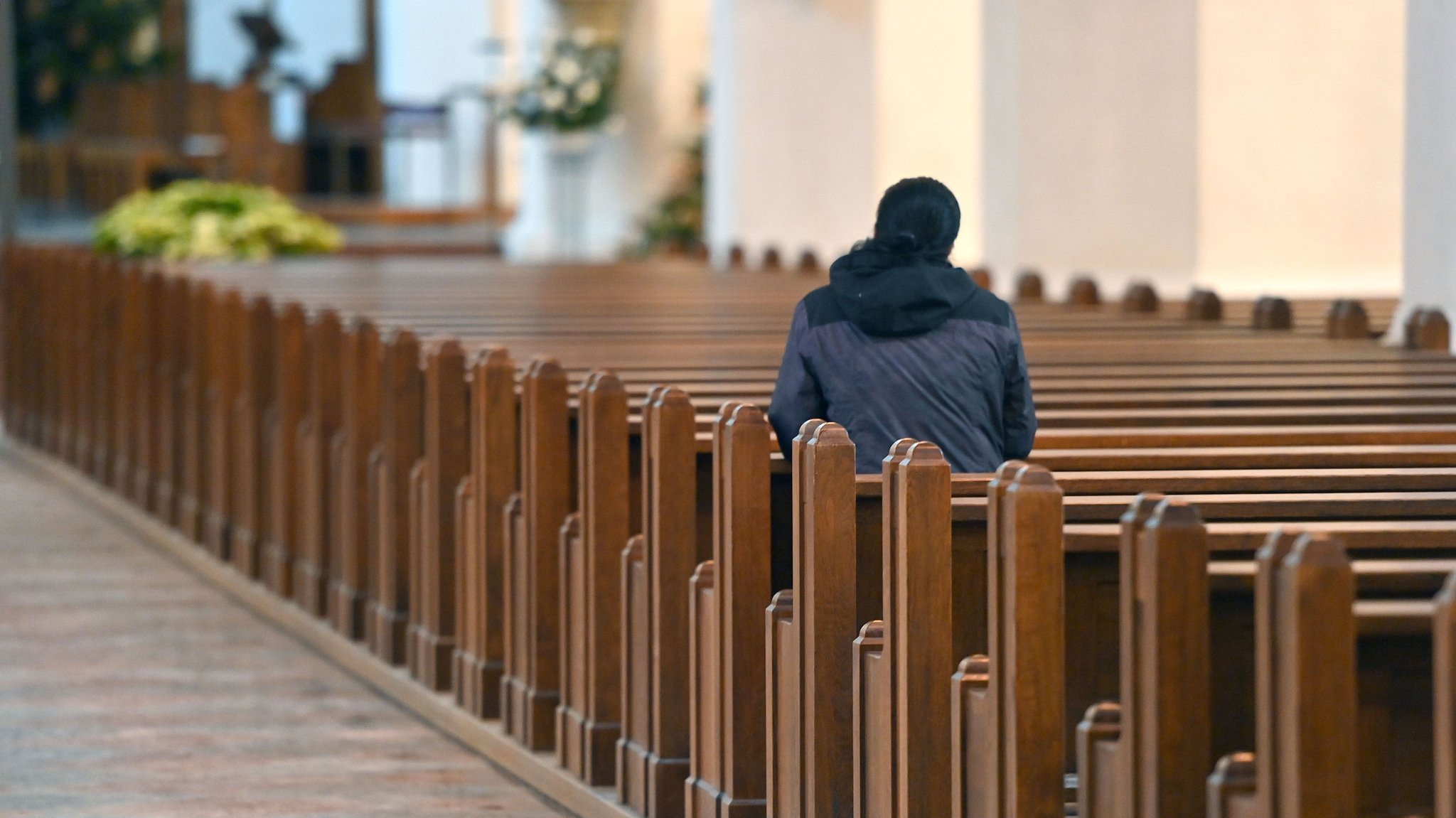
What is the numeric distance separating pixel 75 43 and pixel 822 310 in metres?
16.9

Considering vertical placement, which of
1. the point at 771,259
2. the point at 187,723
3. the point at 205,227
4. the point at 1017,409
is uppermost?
the point at 205,227

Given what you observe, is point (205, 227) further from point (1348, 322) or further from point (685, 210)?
point (1348, 322)

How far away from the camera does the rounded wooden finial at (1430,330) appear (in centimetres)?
557

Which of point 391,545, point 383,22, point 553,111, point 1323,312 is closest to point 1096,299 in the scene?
point 1323,312

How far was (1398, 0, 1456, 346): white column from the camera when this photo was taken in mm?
5816

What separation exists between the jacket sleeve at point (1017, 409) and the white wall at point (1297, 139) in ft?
18.3

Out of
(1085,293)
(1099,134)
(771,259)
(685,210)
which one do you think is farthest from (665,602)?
(685,210)

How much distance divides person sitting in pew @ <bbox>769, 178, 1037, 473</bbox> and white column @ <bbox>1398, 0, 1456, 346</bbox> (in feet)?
8.13

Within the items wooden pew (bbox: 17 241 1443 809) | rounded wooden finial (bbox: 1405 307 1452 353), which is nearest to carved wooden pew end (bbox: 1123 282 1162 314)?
wooden pew (bbox: 17 241 1443 809)

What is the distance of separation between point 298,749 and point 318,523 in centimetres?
140

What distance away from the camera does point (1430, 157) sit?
19.5 feet

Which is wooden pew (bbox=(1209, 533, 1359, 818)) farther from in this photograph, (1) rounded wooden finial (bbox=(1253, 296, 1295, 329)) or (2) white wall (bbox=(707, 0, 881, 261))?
(2) white wall (bbox=(707, 0, 881, 261))

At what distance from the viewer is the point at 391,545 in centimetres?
552

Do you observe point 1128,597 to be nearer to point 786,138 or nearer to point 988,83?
point 988,83
